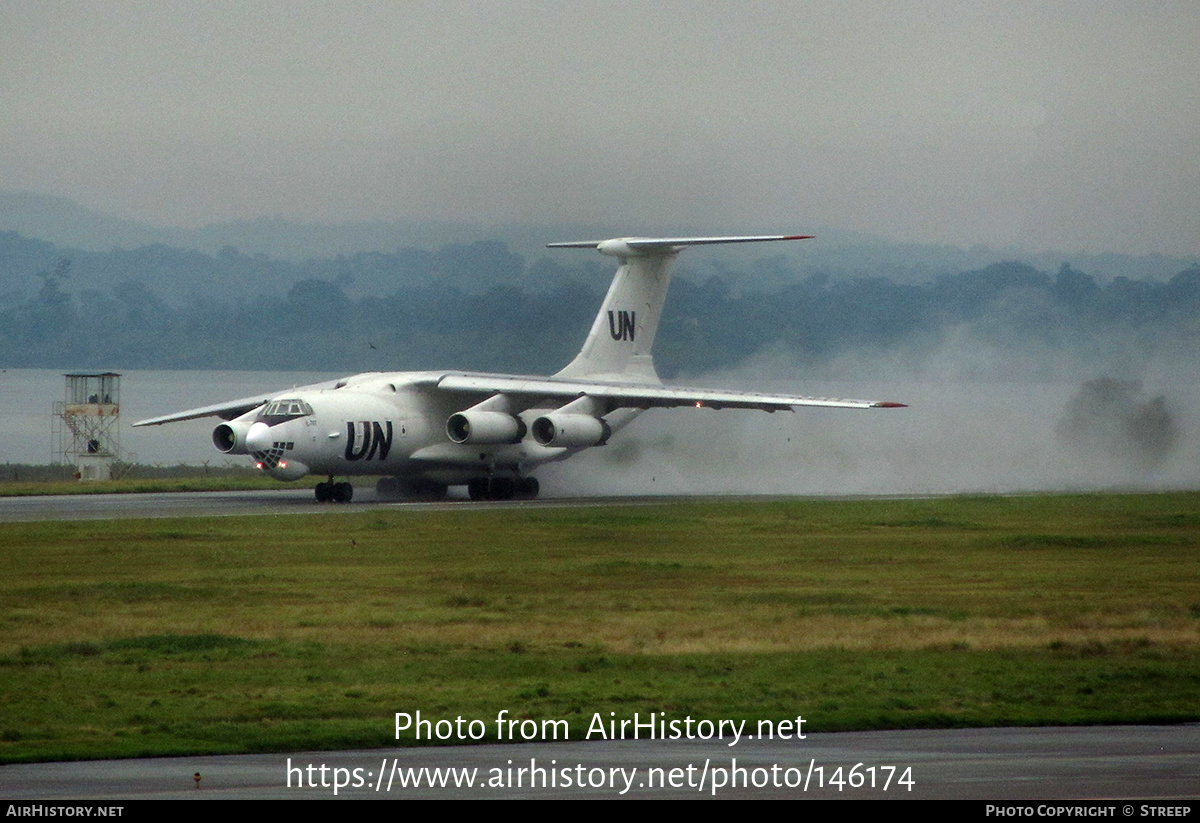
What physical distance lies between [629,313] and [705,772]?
4217 centimetres

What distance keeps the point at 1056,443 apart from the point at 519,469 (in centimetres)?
1706

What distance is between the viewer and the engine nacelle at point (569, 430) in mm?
49281

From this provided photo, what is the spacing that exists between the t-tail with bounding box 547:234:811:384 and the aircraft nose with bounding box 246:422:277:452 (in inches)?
465

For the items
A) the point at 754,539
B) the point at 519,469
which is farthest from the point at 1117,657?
the point at 519,469

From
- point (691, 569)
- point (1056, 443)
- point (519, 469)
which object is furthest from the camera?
point (1056, 443)

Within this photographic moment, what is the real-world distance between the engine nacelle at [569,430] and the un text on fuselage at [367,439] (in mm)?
4365

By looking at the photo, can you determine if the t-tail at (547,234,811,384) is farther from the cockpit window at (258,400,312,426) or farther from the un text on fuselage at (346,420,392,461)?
the cockpit window at (258,400,312,426)

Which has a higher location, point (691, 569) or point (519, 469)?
point (519, 469)

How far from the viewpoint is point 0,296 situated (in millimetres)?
85625

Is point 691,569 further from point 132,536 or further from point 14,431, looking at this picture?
point 14,431

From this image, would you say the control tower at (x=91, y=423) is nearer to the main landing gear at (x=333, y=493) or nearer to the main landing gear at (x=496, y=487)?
the main landing gear at (x=333, y=493)

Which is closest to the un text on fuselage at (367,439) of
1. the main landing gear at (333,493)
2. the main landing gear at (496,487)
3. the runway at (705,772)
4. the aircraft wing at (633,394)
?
the main landing gear at (333,493)

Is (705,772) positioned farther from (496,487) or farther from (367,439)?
(496,487)
